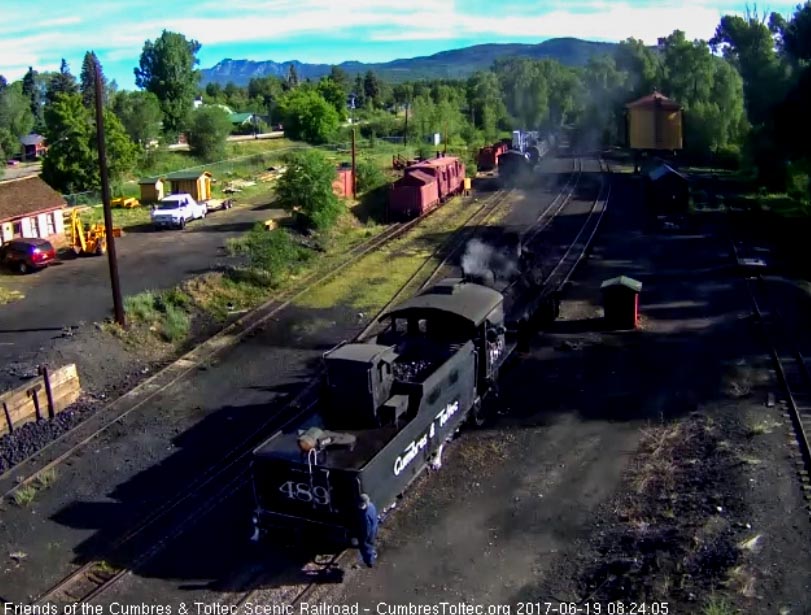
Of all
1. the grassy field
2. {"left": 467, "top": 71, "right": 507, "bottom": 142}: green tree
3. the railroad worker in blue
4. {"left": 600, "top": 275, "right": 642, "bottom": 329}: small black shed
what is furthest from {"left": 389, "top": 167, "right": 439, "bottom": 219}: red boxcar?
{"left": 467, "top": 71, "right": 507, "bottom": 142}: green tree

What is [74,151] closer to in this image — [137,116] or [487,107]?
[137,116]

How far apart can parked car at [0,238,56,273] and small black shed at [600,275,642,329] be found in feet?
69.7

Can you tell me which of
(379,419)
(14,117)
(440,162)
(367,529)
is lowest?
(367,529)

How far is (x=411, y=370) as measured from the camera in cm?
1451

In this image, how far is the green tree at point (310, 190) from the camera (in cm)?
3675

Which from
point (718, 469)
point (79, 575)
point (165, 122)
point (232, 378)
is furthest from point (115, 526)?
point (165, 122)

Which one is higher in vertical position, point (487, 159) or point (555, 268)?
point (487, 159)

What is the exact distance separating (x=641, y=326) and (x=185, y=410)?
13.2 meters

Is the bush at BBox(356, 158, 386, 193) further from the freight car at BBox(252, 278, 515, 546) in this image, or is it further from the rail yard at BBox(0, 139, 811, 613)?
the freight car at BBox(252, 278, 515, 546)

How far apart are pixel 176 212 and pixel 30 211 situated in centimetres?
750

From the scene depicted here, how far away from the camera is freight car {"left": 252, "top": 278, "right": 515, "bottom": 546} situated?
37.4ft

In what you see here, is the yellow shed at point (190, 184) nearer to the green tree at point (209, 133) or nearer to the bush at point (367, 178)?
the bush at point (367, 178)

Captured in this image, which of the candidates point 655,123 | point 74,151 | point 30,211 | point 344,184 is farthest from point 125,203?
point 655,123

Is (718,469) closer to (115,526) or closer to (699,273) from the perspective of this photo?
(115,526)
